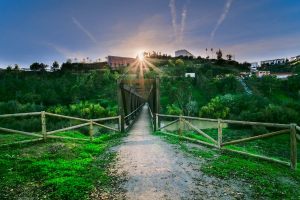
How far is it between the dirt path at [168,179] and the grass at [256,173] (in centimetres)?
34

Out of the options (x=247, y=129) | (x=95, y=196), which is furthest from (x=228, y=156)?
(x=247, y=129)

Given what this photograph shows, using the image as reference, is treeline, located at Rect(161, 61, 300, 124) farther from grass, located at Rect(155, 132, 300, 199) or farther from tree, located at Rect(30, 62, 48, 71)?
tree, located at Rect(30, 62, 48, 71)

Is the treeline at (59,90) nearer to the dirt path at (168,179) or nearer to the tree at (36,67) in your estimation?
the tree at (36,67)

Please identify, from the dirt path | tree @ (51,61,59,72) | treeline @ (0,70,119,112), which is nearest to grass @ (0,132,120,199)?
the dirt path

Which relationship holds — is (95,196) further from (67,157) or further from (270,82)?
(270,82)

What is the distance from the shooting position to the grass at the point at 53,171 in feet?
18.2

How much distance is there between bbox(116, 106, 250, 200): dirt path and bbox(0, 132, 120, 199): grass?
523 mm

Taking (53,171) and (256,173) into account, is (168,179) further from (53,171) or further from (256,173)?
(53,171)

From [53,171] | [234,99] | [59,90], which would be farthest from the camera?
[59,90]

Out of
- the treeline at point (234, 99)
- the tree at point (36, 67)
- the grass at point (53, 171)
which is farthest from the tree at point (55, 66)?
the grass at point (53, 171)

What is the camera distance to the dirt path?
545 centimetres

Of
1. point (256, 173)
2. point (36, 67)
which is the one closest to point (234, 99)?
point (256, 173)

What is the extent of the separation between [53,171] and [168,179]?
2.89m

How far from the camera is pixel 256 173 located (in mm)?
6793
